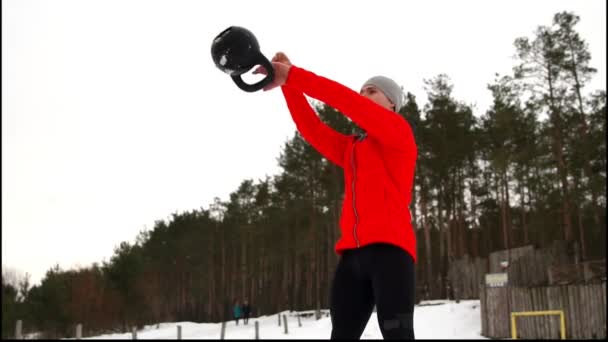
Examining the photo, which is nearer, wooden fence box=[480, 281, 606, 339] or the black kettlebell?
the black kettlebell

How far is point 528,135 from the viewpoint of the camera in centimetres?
3111

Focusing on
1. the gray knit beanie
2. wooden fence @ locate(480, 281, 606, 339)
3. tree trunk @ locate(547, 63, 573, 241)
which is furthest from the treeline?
the gray knit beanie

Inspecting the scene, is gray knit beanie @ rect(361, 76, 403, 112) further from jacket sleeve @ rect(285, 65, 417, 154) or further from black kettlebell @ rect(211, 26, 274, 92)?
black kettlebell @ rect(211, 26, 274, 92)

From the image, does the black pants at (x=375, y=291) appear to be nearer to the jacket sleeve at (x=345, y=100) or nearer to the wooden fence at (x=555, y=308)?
the jacket sleeve at (x=345, y=100)

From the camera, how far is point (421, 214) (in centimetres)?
3469

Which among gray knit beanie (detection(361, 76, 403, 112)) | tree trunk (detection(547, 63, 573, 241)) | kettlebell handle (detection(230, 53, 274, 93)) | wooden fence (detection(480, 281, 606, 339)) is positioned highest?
tree trunk (detection(547, 63, 573, 241))

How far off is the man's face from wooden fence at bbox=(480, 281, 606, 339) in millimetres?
15277

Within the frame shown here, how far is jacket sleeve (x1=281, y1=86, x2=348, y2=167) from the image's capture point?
2.61 metres

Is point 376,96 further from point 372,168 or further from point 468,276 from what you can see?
point 468,276

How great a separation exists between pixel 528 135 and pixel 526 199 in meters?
9.56

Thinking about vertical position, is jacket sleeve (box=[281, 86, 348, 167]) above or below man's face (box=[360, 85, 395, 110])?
below

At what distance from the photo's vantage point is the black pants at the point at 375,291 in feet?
6.78

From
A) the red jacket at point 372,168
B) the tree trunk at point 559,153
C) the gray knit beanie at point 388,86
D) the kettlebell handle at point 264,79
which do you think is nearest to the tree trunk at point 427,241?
the tree trunk at point 559,153

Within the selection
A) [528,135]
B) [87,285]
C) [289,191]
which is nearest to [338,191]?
[289,191]
